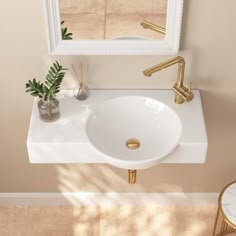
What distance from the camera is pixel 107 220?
3.28m

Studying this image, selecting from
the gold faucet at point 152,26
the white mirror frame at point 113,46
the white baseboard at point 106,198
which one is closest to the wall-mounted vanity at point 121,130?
the white mirror frame at point 113,46

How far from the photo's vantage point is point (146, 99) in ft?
8.30

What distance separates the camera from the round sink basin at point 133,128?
7.97 ft

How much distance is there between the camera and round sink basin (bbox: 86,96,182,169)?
2428 mm

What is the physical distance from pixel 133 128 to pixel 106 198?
3.02 ft

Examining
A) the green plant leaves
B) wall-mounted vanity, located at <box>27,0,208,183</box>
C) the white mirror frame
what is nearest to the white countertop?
wall-mounted vanity, located at <box>27,0,208,183</box>

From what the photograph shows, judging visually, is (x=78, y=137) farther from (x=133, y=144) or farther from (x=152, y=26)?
(x=152, y=26)

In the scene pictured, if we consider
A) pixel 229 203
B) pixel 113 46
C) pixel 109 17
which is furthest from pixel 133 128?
pixel 229 203

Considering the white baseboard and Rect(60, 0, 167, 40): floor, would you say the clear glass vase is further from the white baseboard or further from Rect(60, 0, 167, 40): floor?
the white baseboard

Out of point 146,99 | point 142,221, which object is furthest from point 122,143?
point 142,221

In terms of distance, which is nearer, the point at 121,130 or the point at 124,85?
the point at 121,130

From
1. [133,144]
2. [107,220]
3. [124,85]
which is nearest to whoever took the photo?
[133,144]

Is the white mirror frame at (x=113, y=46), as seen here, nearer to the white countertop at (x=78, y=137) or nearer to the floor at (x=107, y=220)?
the white countertop at (x=78, y=137)

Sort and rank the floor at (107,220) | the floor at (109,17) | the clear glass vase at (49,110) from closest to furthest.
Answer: the floor at (109,17) < the clear glass vase at (49,110) < the floor at (107,220)
